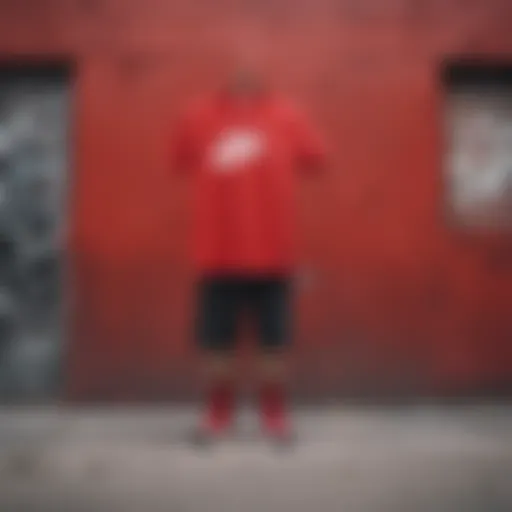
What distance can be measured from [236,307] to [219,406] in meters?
0.54

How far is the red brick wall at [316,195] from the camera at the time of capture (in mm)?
7223

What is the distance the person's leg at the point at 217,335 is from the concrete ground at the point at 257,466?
200 mm

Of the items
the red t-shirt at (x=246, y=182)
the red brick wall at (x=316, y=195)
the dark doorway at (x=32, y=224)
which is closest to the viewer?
the red t-shirt at (x=246, y=182)

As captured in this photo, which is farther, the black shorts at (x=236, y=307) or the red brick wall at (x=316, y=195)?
the red brick wall at (x=316, y=195)

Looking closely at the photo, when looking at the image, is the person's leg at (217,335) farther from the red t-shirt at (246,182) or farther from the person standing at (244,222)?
the red t-shirt at (246,182)

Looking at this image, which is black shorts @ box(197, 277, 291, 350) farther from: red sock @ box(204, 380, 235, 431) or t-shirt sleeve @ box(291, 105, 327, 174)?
t-shirt sleeve @ box(291, 105, 327, 174)

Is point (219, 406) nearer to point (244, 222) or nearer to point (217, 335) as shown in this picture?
point (217, 335)

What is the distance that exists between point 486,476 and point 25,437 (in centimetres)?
248

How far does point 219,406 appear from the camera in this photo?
6.12 meters

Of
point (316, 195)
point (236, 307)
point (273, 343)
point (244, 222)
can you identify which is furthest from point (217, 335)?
point (316, 195)

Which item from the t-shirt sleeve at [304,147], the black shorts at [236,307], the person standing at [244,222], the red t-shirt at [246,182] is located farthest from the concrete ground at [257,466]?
the t-shirt sleeve at [304,147]

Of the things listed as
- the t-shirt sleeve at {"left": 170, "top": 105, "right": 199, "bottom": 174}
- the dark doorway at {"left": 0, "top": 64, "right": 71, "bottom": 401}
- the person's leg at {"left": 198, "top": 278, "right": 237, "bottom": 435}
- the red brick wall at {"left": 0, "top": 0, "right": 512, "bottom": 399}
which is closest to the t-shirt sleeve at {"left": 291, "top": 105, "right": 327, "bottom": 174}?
the t-shirt sleeve at {"left": 170, "top": 105, "right": 199, "bottom": 174}

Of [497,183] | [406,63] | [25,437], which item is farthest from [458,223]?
[25,437]

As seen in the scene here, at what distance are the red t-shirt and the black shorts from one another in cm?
12
